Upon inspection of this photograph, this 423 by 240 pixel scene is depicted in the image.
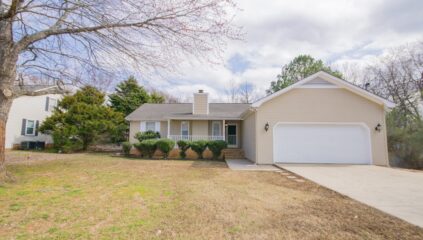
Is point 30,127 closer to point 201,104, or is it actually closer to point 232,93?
point 201,104

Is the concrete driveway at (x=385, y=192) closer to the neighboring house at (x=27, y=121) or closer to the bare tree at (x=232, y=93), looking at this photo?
the neighboring house at (x=27, y=121)

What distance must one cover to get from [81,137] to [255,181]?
1688 centimetres

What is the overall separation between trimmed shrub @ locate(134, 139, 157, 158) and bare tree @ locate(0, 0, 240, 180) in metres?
8.62

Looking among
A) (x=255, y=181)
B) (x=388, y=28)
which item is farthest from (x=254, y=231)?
(x=388, y=28)

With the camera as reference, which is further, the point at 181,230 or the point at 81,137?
the point at 81,137

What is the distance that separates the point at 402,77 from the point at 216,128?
19179 millimetres

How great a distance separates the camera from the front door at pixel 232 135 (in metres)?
18.0

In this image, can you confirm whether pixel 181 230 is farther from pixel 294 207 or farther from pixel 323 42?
pixel 323 42

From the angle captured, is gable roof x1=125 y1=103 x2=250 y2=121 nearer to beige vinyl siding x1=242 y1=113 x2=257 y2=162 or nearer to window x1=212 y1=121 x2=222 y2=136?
window x1=212 y1=121 x2=222 y2=136

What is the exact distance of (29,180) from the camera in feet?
22.3

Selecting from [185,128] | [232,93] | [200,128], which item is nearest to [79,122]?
[185,128]

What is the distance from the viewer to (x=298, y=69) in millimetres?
27844

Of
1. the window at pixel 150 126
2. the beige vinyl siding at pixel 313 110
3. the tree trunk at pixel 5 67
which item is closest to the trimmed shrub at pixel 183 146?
the window at pixel 150 126

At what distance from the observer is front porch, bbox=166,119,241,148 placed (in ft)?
58.5
